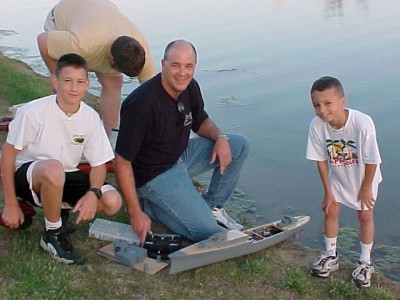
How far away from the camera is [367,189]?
4078mm

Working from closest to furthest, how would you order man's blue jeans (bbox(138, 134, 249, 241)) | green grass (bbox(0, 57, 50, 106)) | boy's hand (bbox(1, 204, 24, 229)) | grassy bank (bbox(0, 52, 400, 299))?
1. grassy bank (bbox(0, 52, 400, 299))
2. boy's hand (bbox(1, 204, 24, 229))
3. man's blue jeans (bbox(138, 134, 249, 241))
4. green grass (bbox(0, 57, 50, 106))

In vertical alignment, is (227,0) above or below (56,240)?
above

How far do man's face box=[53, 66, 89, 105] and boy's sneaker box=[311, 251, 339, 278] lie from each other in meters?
2.02

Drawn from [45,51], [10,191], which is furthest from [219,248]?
[45,51]

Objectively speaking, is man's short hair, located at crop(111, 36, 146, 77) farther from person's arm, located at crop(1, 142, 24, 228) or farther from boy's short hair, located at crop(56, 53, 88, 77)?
person's arm, located at crop(1, 142, 24, 228)

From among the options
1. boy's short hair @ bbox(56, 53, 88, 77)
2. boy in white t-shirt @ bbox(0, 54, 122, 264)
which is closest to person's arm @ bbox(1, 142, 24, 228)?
boy in white t-shirt @ bbox(0, 54, 122, 264)

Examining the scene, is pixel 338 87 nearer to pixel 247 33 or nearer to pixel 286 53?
pixel 286 53

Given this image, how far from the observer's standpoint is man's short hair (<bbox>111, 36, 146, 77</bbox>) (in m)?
5.18

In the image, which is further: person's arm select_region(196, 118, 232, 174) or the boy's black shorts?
person's arm select_region(196, 118, 232, 174)

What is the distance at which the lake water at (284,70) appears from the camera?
6.14 meters

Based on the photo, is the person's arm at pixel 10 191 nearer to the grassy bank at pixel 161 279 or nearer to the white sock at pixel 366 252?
the grassy bank at pixel 161 279

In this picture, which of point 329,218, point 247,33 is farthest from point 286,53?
point 329,218

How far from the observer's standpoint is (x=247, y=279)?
4121 mm

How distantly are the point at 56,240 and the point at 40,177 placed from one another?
460mm
